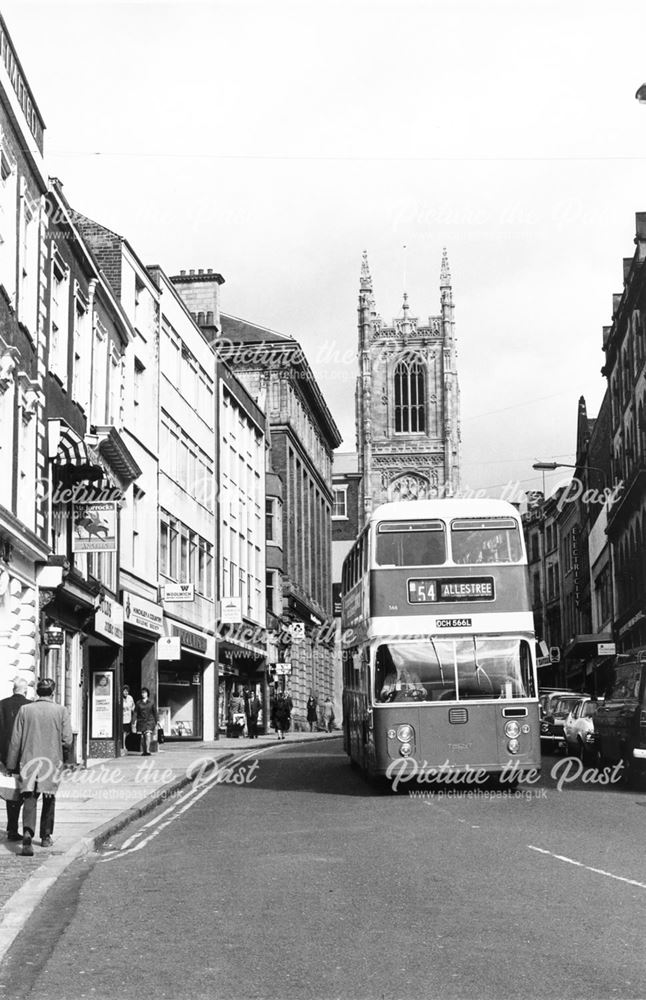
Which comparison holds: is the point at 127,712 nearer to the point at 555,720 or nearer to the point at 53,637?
the point at 555,720

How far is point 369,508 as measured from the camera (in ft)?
482

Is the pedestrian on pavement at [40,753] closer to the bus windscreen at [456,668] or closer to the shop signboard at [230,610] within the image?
the bus windscreen at [456,668]

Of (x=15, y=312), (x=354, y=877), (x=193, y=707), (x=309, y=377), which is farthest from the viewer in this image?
(x=309, y=377)

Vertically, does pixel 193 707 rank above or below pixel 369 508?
below

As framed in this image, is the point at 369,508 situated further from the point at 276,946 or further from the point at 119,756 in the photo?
the point at 276,946

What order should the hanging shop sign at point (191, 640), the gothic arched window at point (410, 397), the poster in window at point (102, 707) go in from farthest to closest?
1. the gothic arched window at point (410, 397)
2. the hanging shop sign at point (191, 640)
3. the poster in window at point (102, 707)

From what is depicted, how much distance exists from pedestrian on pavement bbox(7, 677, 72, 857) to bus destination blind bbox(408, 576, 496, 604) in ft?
25.2

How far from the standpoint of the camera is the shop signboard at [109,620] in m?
30.0

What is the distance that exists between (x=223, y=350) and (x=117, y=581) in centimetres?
3038

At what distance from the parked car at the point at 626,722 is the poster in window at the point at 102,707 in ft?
37.8

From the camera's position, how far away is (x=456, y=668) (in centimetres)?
2123

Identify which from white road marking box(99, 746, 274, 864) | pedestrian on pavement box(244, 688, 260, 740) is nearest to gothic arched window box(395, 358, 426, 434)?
pedestrian on pavement box(244, 688, 260, 740)

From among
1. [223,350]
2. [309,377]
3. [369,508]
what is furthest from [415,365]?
[223,350]

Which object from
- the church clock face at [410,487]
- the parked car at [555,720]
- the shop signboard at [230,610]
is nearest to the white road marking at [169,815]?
the parked car at [555,720]
